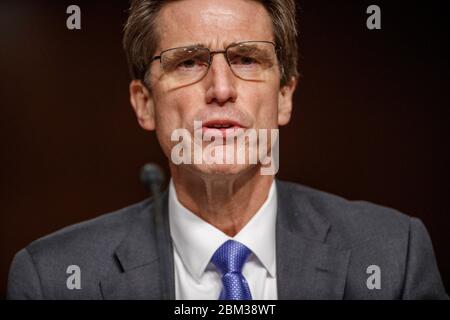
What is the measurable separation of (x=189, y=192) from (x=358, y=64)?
578mm

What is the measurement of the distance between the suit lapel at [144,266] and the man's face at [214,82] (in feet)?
0.76

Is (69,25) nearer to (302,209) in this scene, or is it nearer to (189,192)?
(189,192)

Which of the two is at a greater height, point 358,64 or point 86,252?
point 358,64

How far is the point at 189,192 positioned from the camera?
5.39 ft

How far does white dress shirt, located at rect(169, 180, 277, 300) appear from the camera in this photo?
1.59 meters

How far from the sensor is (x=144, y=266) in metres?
1.60

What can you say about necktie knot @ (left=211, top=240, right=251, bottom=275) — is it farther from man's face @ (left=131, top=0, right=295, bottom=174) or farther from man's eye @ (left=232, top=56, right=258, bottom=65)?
man's eye @ (left=232, top=56, right=258, bottom=65)

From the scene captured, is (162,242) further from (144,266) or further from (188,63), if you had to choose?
(188,63)

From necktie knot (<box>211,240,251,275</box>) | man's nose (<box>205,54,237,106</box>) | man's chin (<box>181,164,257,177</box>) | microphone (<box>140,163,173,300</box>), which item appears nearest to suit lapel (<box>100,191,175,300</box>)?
microphone (<box>140,163,173,300</box>)

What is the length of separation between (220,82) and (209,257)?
434 millimetres

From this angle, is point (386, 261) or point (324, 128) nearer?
point (386, 261)

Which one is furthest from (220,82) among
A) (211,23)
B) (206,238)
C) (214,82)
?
(206,238)

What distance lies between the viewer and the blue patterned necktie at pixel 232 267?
153 centimetres
